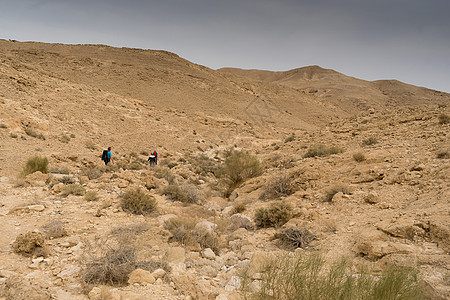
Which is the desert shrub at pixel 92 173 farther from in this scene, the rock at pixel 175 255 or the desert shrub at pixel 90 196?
the rock at pixel 175 255

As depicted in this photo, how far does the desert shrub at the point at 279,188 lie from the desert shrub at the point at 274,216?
1763 mm

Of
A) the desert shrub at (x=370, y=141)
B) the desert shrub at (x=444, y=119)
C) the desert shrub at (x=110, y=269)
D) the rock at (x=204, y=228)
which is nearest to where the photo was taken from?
the desert shrub at (x=110, y=269)

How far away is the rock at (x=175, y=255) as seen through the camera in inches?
159

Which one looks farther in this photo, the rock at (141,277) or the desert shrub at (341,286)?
the rock at (141,277)

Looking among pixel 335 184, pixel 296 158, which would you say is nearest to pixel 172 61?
pixel 296 158

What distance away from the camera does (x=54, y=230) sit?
463 cm

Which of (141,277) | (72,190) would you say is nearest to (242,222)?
(141,277)

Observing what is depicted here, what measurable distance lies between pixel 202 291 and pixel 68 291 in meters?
1.53

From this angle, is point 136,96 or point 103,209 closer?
point 103,209

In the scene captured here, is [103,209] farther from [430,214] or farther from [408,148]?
[408,148]

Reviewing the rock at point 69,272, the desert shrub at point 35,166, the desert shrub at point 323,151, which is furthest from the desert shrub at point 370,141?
the desert shrub at point 35,166

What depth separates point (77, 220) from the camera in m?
5.53

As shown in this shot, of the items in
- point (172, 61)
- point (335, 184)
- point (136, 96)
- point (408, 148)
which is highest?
point (172, 61)

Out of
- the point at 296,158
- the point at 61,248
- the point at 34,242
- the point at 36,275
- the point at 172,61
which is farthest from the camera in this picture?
the point at 172,61
